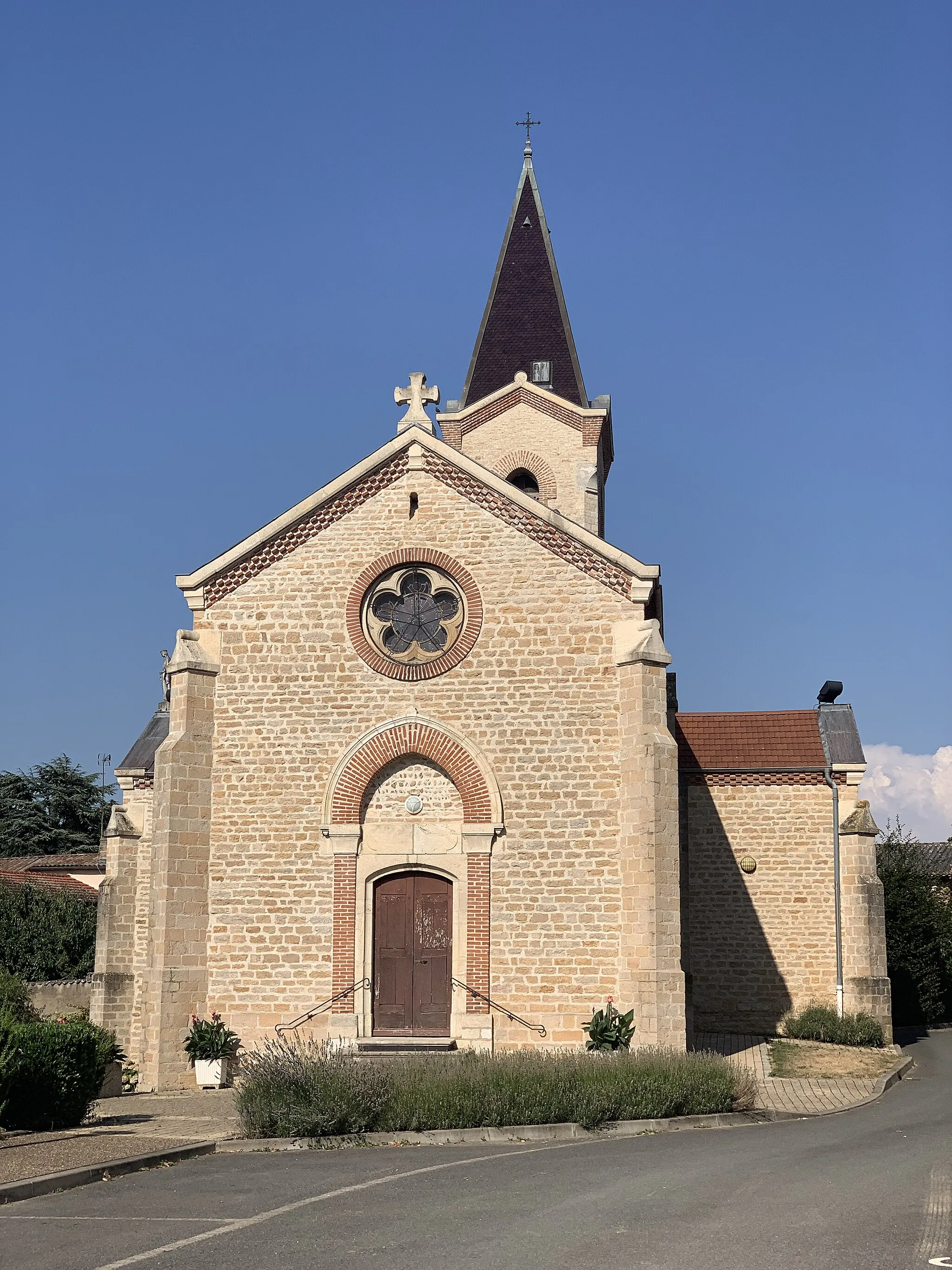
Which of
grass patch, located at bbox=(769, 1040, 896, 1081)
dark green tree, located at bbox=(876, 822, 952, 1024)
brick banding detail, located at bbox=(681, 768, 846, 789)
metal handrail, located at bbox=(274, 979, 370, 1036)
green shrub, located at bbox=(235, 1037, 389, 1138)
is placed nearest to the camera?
green shrub, located at bbox=(235, 1037, 389, 1138)

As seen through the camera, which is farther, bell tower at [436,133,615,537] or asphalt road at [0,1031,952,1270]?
bell tower at [436,133,615,537]

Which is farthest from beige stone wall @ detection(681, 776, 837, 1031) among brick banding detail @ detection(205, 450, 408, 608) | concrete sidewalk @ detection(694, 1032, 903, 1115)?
brick banding detail @ detection(205, 450, 408, 608)

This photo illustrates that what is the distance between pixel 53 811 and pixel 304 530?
39.5 m

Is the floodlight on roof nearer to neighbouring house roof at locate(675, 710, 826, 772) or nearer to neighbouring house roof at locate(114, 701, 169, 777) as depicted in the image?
neighbouring house roof at locate(675, 710, 826, 772)

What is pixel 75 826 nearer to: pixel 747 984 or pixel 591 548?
pixel 747 984

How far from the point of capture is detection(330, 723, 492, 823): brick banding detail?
18.4 m

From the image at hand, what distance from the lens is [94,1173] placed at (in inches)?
401

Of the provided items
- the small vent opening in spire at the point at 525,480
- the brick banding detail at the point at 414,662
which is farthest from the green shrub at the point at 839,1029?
the small vent opening in spire at the point at 525,480

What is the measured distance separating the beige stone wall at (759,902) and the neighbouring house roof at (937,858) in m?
9.46

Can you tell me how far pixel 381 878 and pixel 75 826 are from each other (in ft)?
132

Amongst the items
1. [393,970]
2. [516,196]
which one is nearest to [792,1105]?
[393,970]

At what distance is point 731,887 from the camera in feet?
81.2

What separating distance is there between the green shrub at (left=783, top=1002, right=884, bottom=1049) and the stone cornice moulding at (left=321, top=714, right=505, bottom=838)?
839cm

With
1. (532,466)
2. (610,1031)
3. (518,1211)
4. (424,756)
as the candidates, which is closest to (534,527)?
(424,756)
